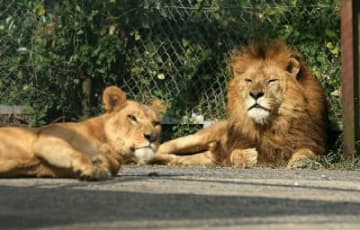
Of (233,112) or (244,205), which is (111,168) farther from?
(233,112)

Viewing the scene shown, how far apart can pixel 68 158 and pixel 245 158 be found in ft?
11.7

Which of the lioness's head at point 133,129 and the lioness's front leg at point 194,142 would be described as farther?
the lioness's front leg at point 194,142

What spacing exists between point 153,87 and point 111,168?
478cm

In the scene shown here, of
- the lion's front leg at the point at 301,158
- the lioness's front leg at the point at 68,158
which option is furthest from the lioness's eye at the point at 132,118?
the lion's front leg at the point at 301,158

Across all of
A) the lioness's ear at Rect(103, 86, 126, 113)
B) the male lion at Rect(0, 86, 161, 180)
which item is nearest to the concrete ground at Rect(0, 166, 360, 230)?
the male lion at Rect(0, 86, 161, 180)

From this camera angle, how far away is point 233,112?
427 inches

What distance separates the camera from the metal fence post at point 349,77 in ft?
35.4

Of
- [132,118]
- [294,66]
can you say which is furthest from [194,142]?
[132,118]

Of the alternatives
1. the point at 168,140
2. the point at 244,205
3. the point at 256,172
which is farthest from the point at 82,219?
the point at 168,140

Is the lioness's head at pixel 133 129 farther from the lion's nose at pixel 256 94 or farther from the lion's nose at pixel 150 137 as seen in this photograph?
the lion's nose at pixel 256 94

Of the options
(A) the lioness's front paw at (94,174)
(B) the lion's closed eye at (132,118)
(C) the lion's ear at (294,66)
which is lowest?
(A) the lioness's front paw at (94,174)

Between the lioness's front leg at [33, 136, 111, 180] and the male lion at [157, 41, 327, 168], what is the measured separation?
3.40m

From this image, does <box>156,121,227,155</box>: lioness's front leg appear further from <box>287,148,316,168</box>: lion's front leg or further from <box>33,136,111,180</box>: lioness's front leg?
<box>33,136,111,180</box>: lioness's front leg

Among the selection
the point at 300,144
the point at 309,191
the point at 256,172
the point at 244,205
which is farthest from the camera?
the point at 300,144
